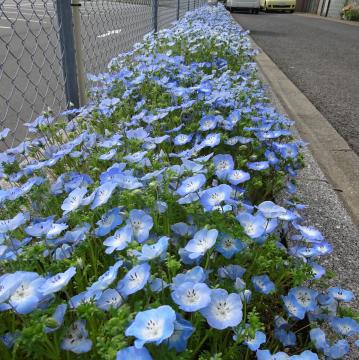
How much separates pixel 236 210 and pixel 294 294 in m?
0.30

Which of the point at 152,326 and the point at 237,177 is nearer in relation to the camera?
the point at 152,326

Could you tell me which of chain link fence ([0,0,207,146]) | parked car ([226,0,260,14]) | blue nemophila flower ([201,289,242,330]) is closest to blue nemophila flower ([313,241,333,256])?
blue nemophila flower ([201,289,242,330])

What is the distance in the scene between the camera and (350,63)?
801 centimetres

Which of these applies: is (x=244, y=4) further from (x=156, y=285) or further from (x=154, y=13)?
(x=156, y=285)

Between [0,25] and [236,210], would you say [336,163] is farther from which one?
[0,25]

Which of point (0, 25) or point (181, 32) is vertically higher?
point (181, 32)

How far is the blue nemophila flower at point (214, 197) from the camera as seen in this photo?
1.23 m

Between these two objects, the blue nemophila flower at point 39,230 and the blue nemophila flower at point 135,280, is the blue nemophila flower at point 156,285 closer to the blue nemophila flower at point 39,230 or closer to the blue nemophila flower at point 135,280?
the blue nemophila flower at point 135,280

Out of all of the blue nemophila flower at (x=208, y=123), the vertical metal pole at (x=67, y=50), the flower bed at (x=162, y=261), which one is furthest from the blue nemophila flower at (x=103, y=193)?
the vertical metal pole at (x=67, y=50)

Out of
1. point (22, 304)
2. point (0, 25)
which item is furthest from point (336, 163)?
point (0, 25)

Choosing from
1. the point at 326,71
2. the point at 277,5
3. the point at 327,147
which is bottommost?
the point at 277,5

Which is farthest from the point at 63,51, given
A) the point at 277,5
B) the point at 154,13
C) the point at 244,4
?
the point at 277,5

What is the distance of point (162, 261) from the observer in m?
1.14

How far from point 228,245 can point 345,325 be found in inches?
14.6
